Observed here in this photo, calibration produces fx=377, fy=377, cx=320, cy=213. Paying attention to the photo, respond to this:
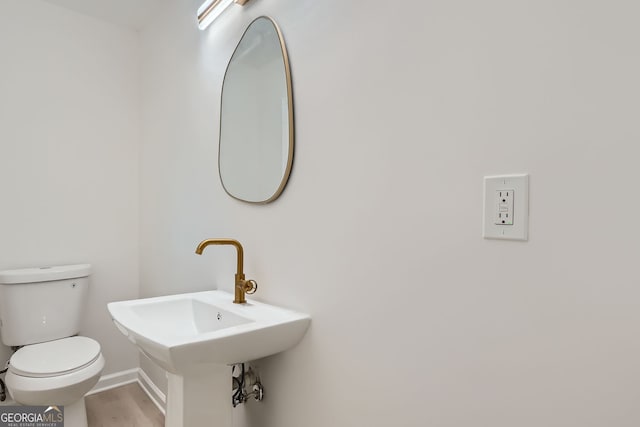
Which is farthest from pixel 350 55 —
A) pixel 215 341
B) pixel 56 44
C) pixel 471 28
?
pixel 56 44

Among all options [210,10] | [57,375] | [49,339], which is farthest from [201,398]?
[210,10]

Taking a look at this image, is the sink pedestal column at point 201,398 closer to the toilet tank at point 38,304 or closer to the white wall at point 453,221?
the white wall at point 453,221

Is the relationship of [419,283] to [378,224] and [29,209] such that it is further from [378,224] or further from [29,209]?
[29,209]

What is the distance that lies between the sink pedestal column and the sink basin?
89 millimetres

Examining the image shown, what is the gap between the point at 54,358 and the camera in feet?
5.81

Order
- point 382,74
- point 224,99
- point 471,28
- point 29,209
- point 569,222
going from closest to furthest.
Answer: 1. point 569,222
2. point 471,28
3. point 382,74
4. point 224,99
5. point 29,209

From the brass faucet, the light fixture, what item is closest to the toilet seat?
the brass faucet

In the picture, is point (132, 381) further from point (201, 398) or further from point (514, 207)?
point (514, 207)

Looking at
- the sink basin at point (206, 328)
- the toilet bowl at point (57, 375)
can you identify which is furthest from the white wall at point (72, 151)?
the sink basin at point (206, 328)

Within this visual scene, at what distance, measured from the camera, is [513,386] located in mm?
744

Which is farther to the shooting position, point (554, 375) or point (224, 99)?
point (224, 99)

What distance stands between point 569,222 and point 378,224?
0.44m

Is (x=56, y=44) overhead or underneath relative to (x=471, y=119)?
overhead

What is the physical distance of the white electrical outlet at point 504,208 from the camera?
29.2 inches
